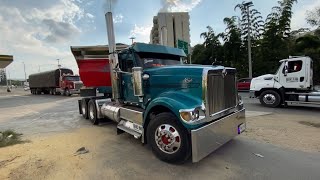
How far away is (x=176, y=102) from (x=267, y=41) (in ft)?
80.1

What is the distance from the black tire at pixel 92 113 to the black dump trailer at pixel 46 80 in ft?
73.0

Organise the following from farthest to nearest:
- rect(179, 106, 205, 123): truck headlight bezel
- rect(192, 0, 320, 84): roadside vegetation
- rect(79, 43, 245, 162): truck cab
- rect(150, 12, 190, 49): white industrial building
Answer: rect(192, 0, 320, 84): roadside vegetation, rect(150, 12, 190, 49): white industrial building, rect(79, 43, 245, 162): truck cab, rect(179, 106, 205, 123): truck headlight bezel

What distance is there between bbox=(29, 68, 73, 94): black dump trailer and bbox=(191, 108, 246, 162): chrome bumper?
27.6 metres

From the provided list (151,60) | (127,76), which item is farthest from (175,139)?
(127,76)

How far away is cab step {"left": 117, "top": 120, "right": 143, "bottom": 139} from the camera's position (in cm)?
541

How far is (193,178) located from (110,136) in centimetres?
338

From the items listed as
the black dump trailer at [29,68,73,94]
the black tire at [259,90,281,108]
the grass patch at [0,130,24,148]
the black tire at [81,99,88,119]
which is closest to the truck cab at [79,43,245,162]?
the grass patch at [0,130,24,148]

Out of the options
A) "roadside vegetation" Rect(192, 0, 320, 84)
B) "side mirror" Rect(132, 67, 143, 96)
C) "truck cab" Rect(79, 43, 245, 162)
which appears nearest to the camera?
"truck cab" Rect(79, 43, 245, 162)

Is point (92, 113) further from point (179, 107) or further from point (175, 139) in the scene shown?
point (179, 107)

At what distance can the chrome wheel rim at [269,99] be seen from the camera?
11383 millimetres

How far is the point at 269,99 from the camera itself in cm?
1153

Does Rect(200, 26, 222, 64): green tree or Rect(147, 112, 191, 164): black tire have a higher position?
Rect(200, 26, 222, 64): green tree

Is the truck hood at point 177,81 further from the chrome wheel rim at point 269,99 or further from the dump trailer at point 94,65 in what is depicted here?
the chrome wheel rim at point 269,99

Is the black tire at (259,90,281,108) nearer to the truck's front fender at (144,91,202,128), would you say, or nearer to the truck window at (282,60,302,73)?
the truck window at (282,60,302,73)
